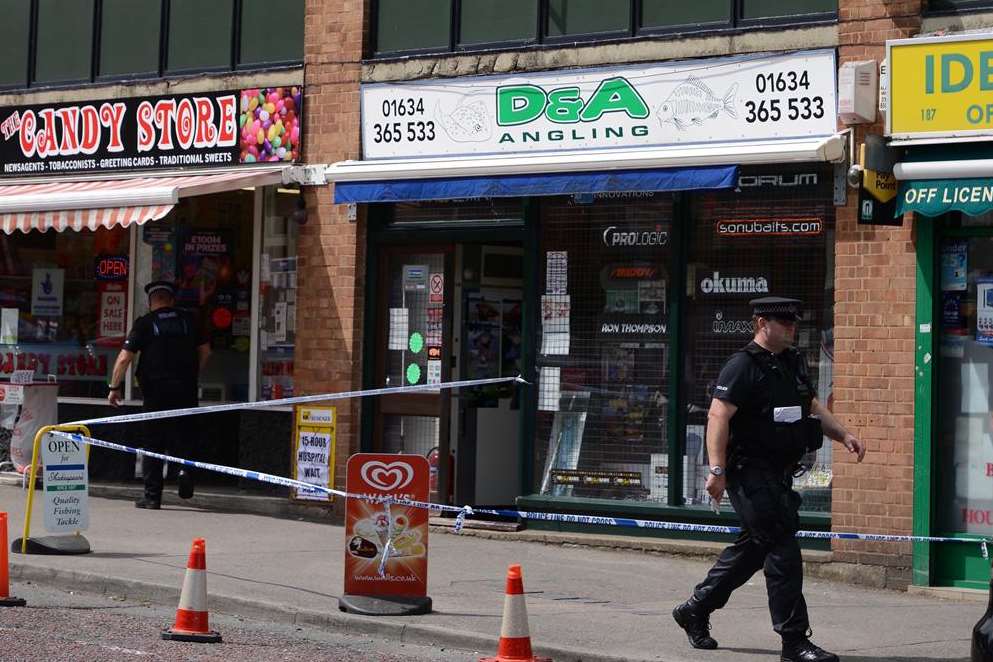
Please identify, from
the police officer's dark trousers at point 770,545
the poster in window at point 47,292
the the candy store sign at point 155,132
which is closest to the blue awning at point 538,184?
the the candy store sign at point 155,132

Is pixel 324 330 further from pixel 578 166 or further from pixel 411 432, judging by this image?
pixel 578 166

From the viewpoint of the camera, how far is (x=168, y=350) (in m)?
13.9

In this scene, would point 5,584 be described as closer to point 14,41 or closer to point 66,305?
point 66,305

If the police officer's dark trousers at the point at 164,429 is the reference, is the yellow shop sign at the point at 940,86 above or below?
above

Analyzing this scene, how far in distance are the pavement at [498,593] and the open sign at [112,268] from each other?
318 cm

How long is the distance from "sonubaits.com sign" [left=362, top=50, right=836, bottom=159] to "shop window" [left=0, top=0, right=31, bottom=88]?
4506 millimetres

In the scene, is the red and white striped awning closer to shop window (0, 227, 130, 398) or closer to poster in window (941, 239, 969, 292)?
shop window (0, 227, 130, 398)

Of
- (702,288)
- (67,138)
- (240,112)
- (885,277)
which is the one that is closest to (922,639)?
(885,277)

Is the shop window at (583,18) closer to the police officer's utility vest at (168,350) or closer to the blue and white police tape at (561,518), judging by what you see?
the blue and white police tape at (561,518)

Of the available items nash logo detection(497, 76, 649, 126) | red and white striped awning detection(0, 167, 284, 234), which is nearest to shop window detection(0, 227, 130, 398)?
red and white striped awning detection(0, 167, 284, 234)

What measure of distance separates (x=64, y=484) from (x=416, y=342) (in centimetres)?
365

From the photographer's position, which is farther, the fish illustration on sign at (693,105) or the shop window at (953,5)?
the fish illustration on sign at (693,105)

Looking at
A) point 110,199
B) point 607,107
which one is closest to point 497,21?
point 607,107

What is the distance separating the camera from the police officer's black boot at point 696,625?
8234 mm
